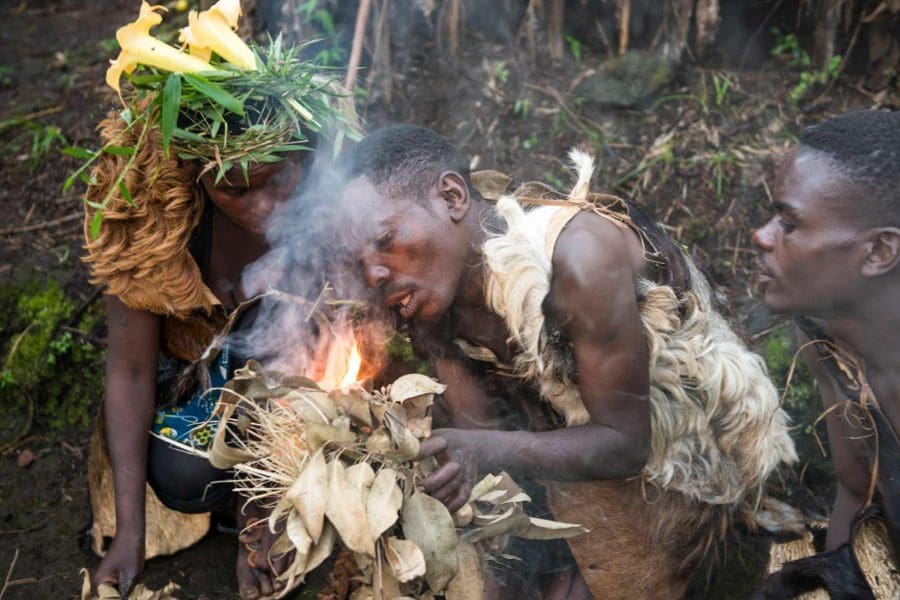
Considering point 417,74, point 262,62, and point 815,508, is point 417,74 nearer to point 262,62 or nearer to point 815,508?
point 262,62

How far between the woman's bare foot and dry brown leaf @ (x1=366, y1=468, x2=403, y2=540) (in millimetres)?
982

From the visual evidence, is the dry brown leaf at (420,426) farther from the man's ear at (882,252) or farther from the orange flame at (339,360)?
the man's ear at (882,252)

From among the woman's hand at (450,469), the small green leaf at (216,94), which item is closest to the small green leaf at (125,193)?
the small green leaf at (216,94)

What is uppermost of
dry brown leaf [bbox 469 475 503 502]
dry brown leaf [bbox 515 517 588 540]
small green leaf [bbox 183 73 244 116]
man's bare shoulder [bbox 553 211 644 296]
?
small green leaf [bbox 183 73 244 116]

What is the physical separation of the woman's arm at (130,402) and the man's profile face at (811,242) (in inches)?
79.0

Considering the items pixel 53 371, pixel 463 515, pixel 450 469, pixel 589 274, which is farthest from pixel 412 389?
pixel 53 371

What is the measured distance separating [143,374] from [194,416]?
0.81ft

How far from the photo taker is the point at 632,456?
8.79 ft

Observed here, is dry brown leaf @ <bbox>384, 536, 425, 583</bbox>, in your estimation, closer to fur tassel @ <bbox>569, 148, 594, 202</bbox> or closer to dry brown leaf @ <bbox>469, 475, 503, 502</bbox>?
dry brown leaf @ <bbox>469, 475, 503, 502</bbox>

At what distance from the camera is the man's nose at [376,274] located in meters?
2.65

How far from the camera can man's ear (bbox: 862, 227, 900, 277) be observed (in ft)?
7.53

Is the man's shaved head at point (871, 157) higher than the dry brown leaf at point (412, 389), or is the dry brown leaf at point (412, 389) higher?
the man's shaved head at point (871, 157)

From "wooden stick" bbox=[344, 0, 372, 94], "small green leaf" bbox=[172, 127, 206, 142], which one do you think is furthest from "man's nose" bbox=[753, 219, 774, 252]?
"wooden stick" bbox=[344, 0, 372, 94]

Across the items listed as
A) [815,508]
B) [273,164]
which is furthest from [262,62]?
[815,508]
